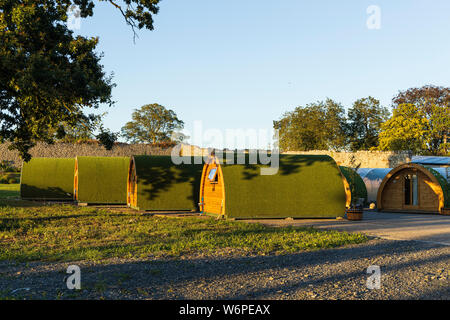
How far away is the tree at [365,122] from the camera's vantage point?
203ft

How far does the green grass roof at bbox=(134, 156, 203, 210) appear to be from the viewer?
21703 mm

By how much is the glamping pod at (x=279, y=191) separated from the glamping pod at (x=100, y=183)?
29.0 ft

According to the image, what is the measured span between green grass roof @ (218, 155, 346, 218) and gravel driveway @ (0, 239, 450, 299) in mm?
7904

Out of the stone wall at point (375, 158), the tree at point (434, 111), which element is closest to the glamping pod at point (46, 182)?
the stone wall at point (375, 158)

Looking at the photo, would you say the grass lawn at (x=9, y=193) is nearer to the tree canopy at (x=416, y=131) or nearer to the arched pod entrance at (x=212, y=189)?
the arched pod entrance at (x=212, y=189)

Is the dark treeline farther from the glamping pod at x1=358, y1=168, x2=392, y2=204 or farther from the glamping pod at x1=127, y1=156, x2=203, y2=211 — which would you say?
the glamping pod at x1=127, y1=156, x2=203, y2=211

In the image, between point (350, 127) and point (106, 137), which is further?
point (350, 127)

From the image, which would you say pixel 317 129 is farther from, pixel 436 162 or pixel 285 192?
pixel 285 192

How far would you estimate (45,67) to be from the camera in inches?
525

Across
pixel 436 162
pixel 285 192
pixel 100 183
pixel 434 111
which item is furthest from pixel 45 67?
pixel 434 111

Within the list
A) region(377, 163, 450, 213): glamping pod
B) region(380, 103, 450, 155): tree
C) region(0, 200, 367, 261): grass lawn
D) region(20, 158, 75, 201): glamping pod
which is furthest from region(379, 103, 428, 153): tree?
region(0, 200, 367, 261): grass lawn

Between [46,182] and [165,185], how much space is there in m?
12.1

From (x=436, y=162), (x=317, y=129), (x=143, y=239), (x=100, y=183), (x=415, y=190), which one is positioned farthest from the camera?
(x=317, y=129)
